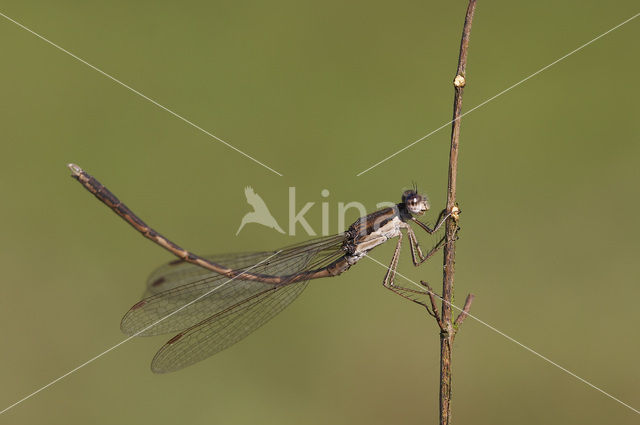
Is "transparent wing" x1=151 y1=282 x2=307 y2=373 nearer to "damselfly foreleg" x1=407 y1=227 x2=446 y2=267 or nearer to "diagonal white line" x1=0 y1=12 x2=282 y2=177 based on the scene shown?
"damselfly foreleg" x1=407 y1=227 x2=446 y2=267

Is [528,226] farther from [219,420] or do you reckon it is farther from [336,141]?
[219,420]

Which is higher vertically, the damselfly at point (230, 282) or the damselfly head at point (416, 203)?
the damselfly head at point (416, 203)

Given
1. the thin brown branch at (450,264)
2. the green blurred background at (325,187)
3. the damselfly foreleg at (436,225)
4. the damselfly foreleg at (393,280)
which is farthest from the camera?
the green blurred background at (325,187)

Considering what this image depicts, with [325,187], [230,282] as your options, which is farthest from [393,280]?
[325,187]

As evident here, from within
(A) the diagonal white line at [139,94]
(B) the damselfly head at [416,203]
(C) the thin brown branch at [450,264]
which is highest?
(A) the diagonal white line at [139,94]

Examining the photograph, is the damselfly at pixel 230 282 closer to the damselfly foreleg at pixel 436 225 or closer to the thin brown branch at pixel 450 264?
the damselfly foreleg at pixel 436 225

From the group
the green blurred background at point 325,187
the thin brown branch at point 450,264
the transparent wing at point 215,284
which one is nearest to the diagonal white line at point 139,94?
the green blurred background at point 325,187
